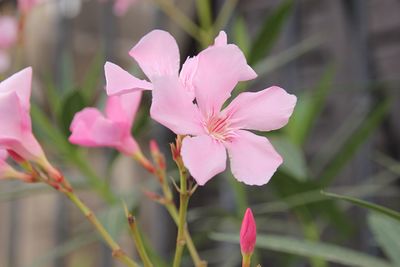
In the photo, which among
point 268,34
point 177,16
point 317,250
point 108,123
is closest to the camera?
point 108,123

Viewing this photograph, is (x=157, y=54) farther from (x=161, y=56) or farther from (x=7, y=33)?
(x=7, y=33)

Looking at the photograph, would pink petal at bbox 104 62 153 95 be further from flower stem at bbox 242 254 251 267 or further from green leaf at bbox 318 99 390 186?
green leaf at bbox 318 99 390 186

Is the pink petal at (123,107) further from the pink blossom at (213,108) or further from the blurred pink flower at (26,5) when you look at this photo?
the blurred pink flower at (26,5)

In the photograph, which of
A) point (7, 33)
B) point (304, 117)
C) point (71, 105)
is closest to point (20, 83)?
point (71, 105)

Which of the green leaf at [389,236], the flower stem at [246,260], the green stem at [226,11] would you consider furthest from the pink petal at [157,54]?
the green stem at [226,11]

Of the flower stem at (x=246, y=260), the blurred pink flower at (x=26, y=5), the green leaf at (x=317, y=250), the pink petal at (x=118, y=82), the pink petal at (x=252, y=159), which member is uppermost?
the blurred pink flower at (x=26, y=5)

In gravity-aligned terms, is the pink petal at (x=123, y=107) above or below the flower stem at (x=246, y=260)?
above

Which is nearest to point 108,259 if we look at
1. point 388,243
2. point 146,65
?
point 388,243
